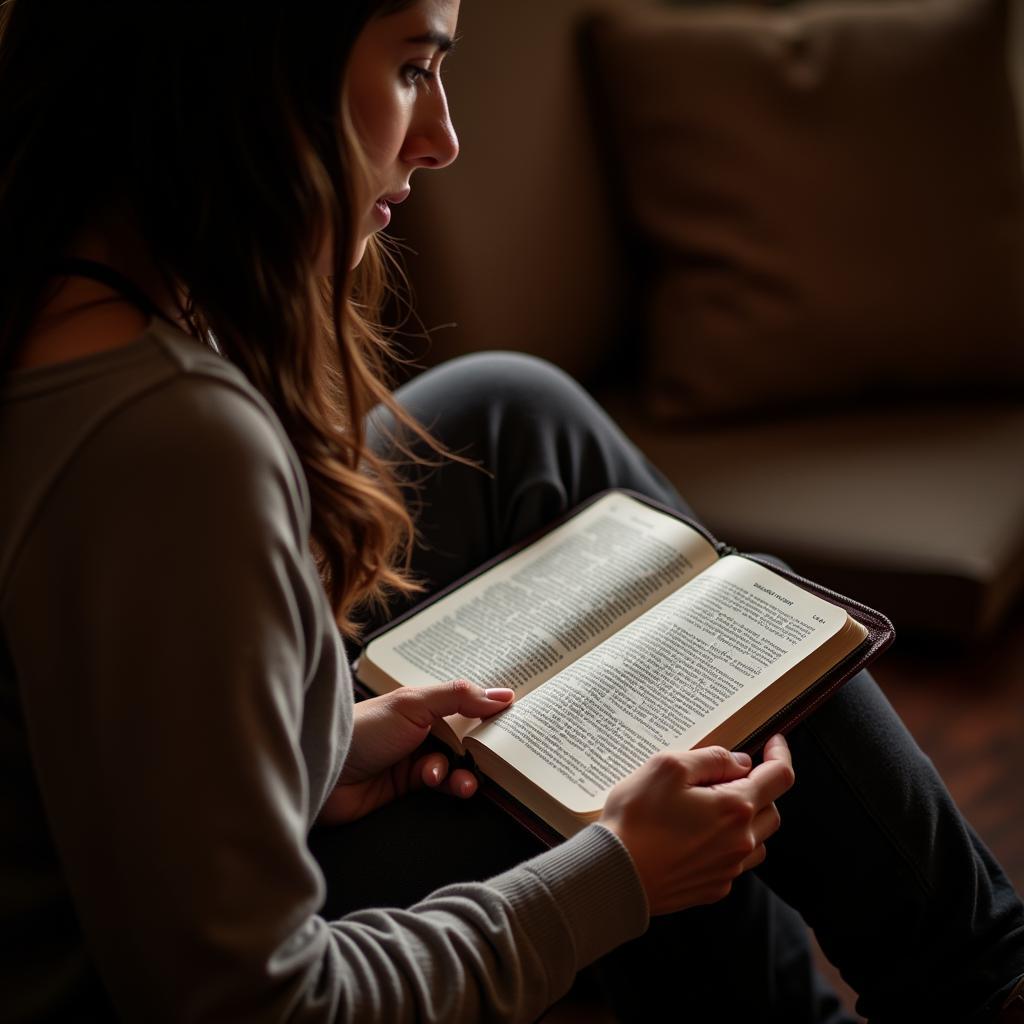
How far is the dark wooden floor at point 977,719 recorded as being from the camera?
1.23m

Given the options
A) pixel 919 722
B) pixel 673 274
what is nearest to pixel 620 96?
pixel 673 274

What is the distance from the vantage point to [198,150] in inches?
23.1

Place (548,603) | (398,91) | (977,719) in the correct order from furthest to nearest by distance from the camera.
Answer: (977,719), (548,603), (398,91)

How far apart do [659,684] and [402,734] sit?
0.58 ft

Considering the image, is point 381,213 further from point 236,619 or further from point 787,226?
point 787,226

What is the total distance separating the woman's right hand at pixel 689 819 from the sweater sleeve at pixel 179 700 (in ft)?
0.65

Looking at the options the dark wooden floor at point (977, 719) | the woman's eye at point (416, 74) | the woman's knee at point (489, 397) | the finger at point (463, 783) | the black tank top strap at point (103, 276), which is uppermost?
the woman's eye at point (416, 74)

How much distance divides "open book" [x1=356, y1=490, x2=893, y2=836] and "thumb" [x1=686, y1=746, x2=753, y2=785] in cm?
2

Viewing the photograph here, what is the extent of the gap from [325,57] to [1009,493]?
1036 mm

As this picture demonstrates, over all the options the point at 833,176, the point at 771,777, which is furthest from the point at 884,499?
the point at 771,777

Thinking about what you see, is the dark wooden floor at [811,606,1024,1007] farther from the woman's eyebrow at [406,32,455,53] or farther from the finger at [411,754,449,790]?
the woman's eyebrow at [406,32,455,53]

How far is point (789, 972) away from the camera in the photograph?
3.37 ft

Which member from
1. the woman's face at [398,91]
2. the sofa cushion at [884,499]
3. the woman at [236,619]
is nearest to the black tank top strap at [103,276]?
the woman at [236,619]

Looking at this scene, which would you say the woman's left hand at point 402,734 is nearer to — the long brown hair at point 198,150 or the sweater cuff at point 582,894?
the sweater cuff at point 582,894
